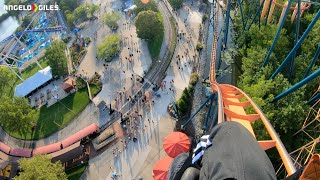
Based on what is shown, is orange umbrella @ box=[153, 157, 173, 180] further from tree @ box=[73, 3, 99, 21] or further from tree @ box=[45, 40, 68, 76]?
tree @ box=[73, 3, 99, 21]

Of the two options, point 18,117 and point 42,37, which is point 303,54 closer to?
point 18,117

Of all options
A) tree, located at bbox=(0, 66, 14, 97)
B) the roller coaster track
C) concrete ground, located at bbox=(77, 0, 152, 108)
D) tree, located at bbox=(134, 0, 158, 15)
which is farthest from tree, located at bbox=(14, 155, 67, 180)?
tree, located at bbox=(134, 0, 158, 15)

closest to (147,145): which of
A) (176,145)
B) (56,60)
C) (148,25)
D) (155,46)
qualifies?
(176,145)

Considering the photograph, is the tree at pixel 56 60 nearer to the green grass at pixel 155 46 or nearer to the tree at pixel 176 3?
the green grass at pixel 155 46

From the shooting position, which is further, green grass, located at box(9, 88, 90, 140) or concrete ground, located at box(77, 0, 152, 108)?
concrete ground, located at box(77, 0, 152, 108)

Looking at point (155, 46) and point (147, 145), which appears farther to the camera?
point (155, 46)

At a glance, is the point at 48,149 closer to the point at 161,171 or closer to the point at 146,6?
the point at 161,171

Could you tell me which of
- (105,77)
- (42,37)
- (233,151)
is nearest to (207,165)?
(233,151)

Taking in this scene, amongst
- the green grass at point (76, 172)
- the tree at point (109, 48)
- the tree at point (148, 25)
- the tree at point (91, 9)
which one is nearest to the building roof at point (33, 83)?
the tree at point (109, 48)
